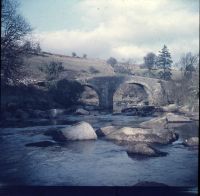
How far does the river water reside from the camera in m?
6.14

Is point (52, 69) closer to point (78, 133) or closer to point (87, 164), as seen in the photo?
point (78, 133)

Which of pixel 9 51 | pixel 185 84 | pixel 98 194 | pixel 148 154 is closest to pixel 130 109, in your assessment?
pixel 185 84

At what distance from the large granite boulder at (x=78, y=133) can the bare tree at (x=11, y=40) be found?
2.19 metres

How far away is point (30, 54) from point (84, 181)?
434cm

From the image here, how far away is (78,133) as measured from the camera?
29.7 ft

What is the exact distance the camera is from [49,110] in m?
11.5

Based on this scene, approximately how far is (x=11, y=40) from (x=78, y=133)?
326 centimetres

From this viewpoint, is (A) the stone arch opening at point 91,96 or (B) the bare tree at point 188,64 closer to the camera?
(B) the bare tree at point 188,64

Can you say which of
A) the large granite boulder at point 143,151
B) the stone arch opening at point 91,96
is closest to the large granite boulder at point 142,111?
the stone arch opening at point 91,96

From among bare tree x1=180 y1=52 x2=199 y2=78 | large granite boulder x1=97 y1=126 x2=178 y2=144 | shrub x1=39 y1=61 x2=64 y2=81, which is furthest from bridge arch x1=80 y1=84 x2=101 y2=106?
large granite boulder x1=97 y1=126 x2=178 y2=144

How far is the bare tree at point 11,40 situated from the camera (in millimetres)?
7458

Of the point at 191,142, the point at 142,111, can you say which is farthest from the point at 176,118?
the point at 191,142

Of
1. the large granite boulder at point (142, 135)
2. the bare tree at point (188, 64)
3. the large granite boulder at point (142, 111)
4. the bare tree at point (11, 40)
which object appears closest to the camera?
the bare tree at point (11, 40)

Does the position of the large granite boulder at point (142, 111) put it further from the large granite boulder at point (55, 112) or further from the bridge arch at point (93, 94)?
the bridge arch at point (93, 94)
